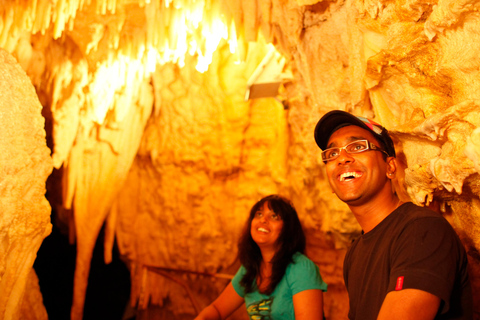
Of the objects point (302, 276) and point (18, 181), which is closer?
point (302, 276)

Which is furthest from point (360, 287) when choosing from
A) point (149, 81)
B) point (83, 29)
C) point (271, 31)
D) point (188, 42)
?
point (149, 81)

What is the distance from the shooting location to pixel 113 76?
4160 mm

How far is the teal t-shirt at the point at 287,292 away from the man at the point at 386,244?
525 millimetres

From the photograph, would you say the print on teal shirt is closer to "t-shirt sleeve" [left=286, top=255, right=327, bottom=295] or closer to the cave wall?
"t-shirt sleeve" [left=286, top=255, right=327, bottom=295]

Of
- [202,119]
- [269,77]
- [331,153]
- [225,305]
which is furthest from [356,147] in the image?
[202,119]

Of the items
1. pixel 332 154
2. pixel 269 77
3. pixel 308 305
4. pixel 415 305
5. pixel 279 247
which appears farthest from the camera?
pixel 269 77

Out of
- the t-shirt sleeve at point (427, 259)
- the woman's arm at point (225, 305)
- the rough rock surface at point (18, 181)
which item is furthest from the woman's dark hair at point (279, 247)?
the rough rock surface at point (18, 181)

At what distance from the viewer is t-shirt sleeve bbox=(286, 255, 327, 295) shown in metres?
2.17

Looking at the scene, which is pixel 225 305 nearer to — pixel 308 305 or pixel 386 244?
pixel 308 305

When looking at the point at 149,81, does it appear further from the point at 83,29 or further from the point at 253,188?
the point at 253,188

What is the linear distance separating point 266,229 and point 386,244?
1.09 metres

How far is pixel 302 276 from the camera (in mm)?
2205

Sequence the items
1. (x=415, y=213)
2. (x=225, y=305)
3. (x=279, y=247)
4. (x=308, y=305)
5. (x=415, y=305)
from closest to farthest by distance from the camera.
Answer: (x=415, y=305) → (x=415, y=213) → (x=308, y=305) → (x=279, y=247) → (x=225, y=305)

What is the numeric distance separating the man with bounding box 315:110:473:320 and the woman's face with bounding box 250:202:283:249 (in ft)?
2.42
